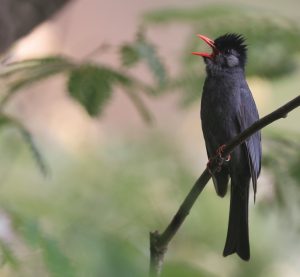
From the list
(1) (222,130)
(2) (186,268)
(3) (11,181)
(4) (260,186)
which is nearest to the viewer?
(2) (186,268)

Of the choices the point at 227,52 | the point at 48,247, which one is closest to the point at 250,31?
the point at 227,52

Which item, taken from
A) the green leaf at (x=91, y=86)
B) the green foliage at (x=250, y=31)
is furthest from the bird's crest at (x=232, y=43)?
the green leaf at (x=91, y=86)

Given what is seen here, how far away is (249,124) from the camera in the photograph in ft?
10.5

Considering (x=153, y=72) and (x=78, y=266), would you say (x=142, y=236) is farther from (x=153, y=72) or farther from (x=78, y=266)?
(x=78, y=266)

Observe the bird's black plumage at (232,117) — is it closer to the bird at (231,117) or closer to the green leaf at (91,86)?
the bird at (231,117)

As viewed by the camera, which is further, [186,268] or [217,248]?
[217,248]

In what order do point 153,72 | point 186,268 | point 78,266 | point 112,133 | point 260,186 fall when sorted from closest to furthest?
point 186,268 < point 78,266 < point 153,72 < point 260,186 < point 112,133

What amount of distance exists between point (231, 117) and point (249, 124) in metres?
0.08

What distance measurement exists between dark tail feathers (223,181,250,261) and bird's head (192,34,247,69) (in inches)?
23.3

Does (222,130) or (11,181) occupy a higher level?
(11,181)

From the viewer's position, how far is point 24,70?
2.74 m

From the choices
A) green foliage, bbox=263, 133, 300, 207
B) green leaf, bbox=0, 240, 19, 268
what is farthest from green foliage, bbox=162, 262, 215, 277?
green foliage, bbox=263, 133, 300, 207

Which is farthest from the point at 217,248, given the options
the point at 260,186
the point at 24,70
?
the point at 24,70

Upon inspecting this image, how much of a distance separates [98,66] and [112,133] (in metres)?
3.03
